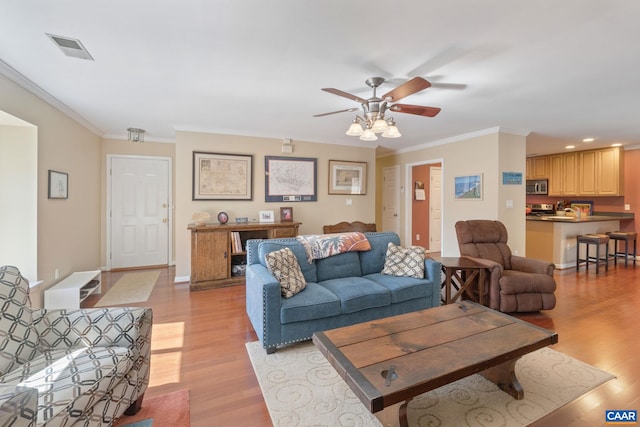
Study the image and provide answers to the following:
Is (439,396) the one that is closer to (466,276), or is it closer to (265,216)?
(466,276)

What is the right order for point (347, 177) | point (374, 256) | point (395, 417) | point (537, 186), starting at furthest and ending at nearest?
1. point (537, 186)
2. point (347, 177)
3. point (374, 256)
4. point (395, 417)

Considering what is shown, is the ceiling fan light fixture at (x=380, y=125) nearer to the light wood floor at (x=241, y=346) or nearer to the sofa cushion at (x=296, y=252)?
the sofa cushion at (x=296, y=252)

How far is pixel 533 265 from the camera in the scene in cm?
343

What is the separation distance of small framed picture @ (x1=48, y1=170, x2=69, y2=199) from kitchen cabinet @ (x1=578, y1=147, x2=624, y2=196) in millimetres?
9210

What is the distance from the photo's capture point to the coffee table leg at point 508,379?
1.84 m

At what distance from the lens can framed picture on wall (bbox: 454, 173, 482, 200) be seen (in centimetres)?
476

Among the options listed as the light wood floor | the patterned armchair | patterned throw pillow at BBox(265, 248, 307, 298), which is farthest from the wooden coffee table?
the patterned armchair

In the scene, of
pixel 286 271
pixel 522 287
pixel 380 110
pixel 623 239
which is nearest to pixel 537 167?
pixel 623 239

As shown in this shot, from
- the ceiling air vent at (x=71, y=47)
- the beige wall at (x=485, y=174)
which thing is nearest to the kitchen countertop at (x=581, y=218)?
the beige wall at (x=485, y=174)

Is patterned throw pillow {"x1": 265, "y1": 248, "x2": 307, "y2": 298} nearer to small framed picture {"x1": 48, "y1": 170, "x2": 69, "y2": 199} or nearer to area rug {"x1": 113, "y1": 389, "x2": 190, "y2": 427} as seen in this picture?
area rug {"x1": 113, "y1": 389, "x2": 190, "y2": 427}

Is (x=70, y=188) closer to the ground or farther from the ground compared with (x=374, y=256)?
farther from the ground

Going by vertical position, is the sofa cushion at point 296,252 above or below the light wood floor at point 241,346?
above

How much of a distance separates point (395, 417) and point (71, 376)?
1592 mm

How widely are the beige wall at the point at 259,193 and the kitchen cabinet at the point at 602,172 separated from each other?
4.65 meters
